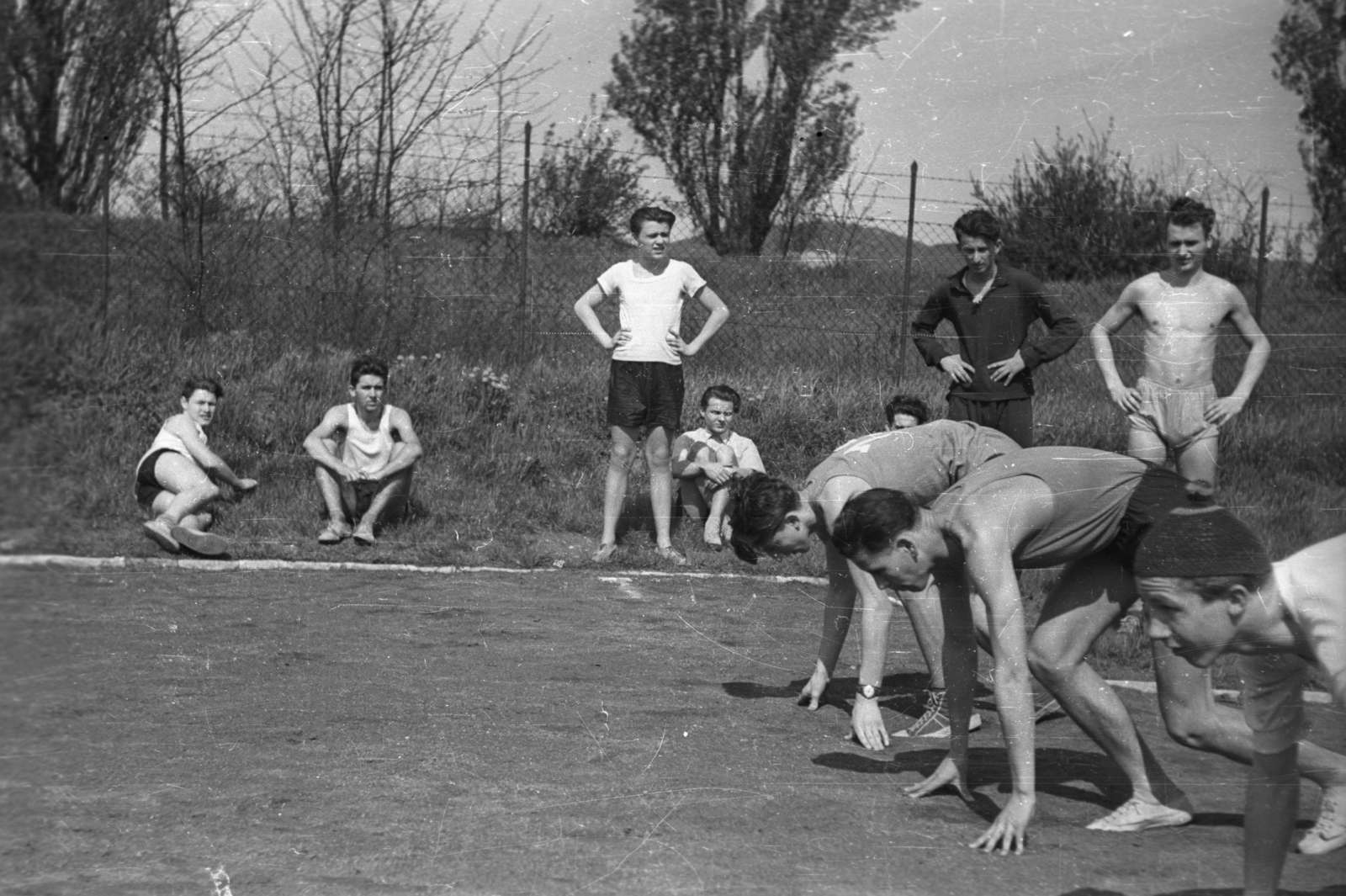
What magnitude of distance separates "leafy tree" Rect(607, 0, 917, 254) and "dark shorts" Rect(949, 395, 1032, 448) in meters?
1.41

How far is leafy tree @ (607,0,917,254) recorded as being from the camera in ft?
21.2

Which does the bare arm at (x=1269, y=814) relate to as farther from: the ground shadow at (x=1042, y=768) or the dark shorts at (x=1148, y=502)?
the ground shadow at (x=1042, y=768)

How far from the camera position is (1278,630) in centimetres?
291

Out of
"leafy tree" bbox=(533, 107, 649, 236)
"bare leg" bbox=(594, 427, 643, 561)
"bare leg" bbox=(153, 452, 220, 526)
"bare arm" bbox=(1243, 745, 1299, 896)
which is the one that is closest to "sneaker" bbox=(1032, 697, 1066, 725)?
"bare arm" bbox=(1243, 745, 1299, 896)

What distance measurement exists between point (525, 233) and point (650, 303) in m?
3.39

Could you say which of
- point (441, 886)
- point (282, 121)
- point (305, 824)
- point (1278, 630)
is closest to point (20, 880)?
point (305, 824)

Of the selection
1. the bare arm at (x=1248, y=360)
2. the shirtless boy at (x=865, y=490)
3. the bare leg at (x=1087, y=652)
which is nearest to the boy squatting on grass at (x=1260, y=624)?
the bare leg at (x=1087, y=652)

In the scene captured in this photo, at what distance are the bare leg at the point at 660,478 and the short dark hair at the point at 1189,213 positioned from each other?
3.52 meters

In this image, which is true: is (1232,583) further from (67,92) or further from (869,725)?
(67,92)

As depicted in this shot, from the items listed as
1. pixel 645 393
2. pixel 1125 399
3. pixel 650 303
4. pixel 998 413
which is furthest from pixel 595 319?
pixel 1125 399

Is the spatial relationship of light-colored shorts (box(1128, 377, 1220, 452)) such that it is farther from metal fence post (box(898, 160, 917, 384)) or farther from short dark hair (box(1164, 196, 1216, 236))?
metal fence post (box(898, 160, 917, 384))

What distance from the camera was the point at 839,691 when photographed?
5984mm

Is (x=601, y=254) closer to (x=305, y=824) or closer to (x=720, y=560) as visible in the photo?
(x=720, y=560)

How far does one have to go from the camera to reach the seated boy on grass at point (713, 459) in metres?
8.91
